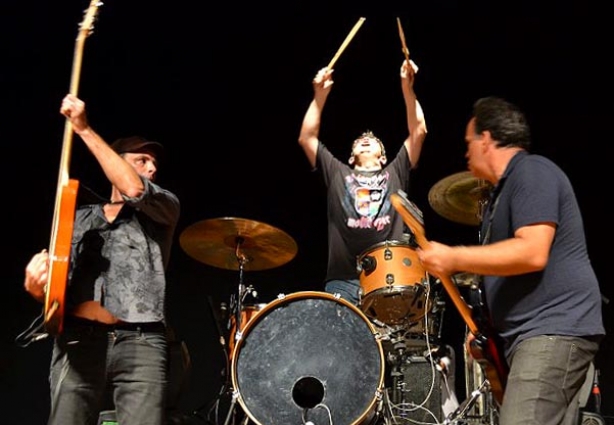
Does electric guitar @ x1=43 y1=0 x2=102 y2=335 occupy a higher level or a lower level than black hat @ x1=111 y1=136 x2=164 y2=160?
lower

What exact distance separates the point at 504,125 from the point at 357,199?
2.01 meters

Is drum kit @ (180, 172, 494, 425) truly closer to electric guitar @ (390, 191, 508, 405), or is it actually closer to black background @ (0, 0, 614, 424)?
electric guitar @ (390, 191, 508, 405)

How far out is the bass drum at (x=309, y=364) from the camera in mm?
3986

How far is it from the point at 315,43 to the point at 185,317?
2.80m

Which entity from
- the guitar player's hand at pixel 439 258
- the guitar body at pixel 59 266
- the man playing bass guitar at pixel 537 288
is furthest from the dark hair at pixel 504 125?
the guitar body at pixel 59 266

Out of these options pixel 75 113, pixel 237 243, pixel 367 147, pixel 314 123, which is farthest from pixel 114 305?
pixel 367 147

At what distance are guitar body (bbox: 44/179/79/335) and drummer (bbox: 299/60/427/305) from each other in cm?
213

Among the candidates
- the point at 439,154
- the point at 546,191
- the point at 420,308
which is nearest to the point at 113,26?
the point at 439,154

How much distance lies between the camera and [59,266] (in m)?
2.63

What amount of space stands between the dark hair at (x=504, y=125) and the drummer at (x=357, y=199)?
6.32ft

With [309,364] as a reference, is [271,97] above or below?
above

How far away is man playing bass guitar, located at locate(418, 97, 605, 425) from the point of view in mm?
2225

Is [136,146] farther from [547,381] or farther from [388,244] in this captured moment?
[547,381]

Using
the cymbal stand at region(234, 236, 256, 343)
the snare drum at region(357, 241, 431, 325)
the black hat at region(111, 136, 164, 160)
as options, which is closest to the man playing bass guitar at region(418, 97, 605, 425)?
the black hat at region(111, 136, 164, 160)
